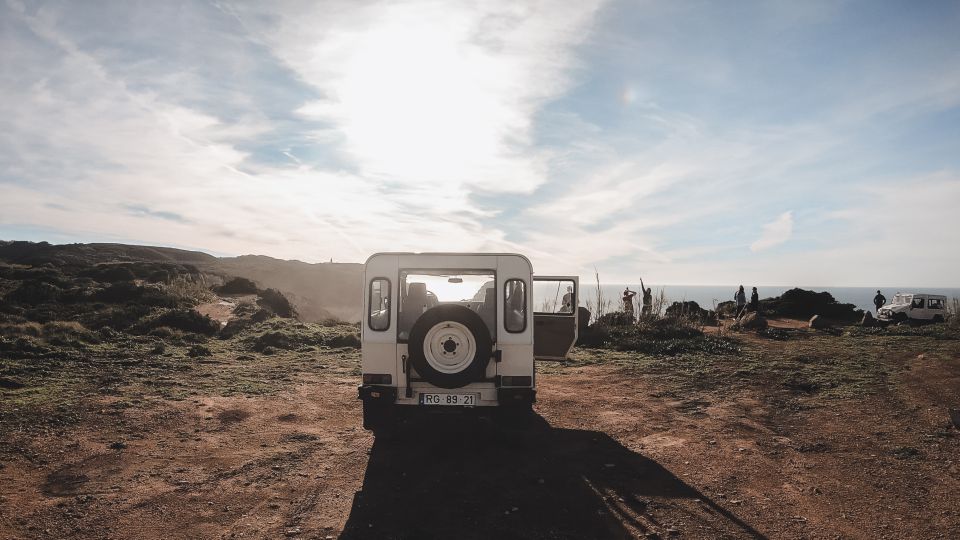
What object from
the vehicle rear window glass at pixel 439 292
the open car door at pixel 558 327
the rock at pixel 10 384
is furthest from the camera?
the rock at pixel 10 384

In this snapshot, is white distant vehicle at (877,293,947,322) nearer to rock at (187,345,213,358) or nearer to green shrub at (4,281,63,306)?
rock at (187,345,213,358)

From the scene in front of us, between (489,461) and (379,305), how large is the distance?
272cm

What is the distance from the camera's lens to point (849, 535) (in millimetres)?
5309

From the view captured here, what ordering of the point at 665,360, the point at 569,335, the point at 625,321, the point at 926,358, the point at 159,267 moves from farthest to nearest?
the point at 159,267, the point at 625,321, the point at 665,360, the point at 926,358, the point at 569,335

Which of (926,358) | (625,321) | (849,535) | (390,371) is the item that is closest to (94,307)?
(390,371)

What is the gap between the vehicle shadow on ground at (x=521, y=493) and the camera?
5.46 m

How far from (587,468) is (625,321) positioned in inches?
614

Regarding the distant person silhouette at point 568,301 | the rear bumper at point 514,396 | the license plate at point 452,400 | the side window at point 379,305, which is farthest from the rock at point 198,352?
the rear bumper at point 514,396

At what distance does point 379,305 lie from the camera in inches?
324

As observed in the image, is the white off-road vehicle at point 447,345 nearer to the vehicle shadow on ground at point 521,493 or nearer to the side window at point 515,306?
the side window at point 515,306

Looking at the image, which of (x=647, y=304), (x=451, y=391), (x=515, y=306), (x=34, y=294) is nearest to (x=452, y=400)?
(x=451, y=391)

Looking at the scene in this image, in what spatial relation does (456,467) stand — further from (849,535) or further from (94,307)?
(94,307)

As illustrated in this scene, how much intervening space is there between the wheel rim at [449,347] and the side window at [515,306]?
62cm

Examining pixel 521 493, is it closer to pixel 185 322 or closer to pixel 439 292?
pixel 439 292
